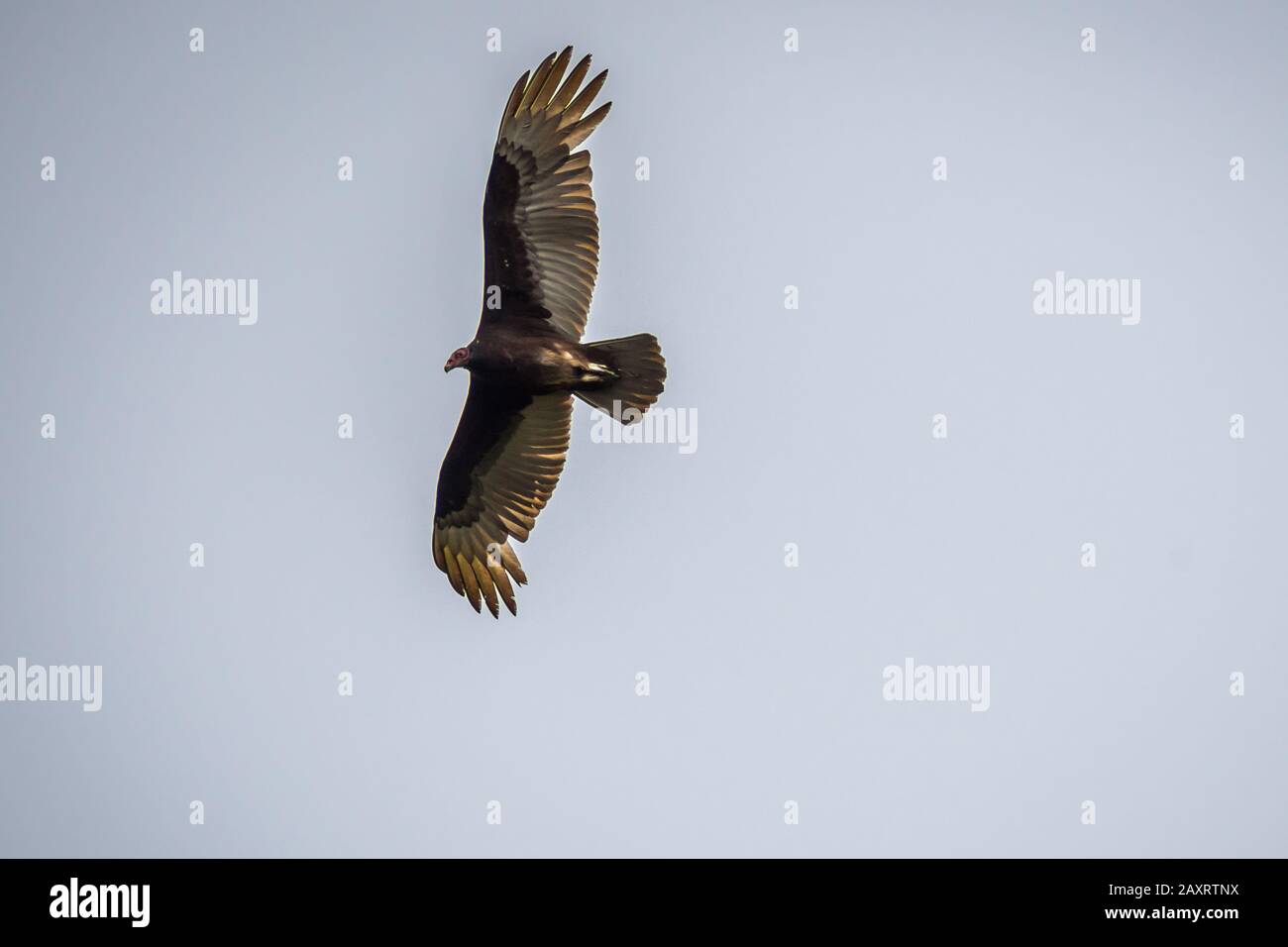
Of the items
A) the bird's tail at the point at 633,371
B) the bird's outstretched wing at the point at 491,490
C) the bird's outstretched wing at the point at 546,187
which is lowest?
the bird's outstretched wing at the point at 491,490

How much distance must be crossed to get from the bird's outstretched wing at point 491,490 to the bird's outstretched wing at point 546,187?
1.42 m

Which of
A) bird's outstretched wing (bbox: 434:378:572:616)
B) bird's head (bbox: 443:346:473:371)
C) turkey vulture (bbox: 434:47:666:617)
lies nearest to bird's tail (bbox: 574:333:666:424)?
turkey vulture (bbox: 434:47:666:617)

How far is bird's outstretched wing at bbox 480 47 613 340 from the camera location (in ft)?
49.7

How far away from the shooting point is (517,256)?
1538cm

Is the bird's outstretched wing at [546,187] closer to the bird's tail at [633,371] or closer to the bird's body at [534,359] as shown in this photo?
the bird's body at [534,359]

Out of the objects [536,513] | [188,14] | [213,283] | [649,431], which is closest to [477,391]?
[536,513]

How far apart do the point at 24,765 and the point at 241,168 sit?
59.3 ft

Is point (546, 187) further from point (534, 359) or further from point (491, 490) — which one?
point (491, 490)

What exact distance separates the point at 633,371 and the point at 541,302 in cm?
105

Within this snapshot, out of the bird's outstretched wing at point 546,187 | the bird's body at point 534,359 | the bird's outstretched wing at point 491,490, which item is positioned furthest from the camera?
the bird's outstretched wing at point 491,490

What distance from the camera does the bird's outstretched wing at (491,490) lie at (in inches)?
639

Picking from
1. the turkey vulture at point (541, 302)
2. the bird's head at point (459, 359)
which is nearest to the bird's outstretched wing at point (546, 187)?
the turkey vulture at point (541, 302)

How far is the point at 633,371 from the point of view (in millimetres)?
15305
